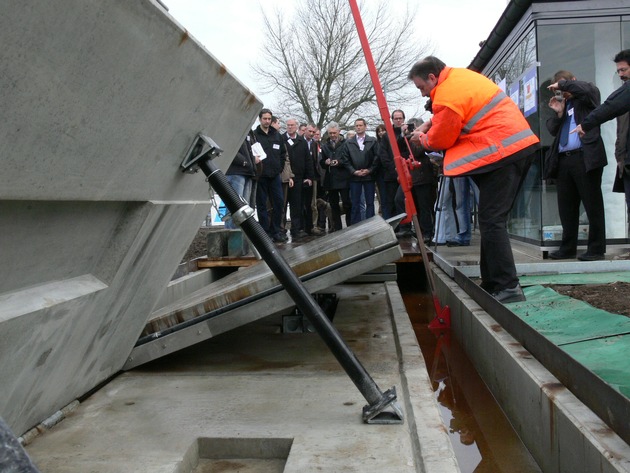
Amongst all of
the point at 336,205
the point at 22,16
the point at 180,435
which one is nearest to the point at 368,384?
the point at 180,435

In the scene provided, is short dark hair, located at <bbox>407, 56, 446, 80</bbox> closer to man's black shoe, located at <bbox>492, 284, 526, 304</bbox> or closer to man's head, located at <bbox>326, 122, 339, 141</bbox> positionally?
man's black shoe, located at <bbox>492, 284, 526, 304</bbox>

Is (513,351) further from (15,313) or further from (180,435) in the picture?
(15,313)

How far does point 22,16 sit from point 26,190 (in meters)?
0.48

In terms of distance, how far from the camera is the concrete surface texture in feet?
7.77

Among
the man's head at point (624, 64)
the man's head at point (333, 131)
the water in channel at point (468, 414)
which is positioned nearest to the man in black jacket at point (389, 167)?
the man's head at point (333, 131)

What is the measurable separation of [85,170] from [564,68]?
281 inches

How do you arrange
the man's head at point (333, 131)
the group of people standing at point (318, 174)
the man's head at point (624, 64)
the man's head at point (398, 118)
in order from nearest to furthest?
the man's head at point (624, 64) < the group of people standing at point (318, 174) < the man's head at point (398, 118) < the man's head at point (333, 131)

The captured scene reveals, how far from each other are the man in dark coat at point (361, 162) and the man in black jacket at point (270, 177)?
140 centimetres

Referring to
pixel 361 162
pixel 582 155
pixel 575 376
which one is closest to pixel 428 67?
pixel 582 155

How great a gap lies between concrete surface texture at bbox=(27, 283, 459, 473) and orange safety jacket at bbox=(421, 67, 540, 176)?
1.56m

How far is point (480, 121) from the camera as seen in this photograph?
488 centimetres

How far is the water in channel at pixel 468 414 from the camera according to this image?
345 centimetres

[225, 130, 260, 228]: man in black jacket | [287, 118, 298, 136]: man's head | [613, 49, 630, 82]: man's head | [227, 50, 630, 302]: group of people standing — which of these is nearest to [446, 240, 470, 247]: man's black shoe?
[227, 50, 630, 302]: group of people standing

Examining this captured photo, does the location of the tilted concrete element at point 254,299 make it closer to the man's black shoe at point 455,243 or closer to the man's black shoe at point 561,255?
the man's black shoe at point 561,255
